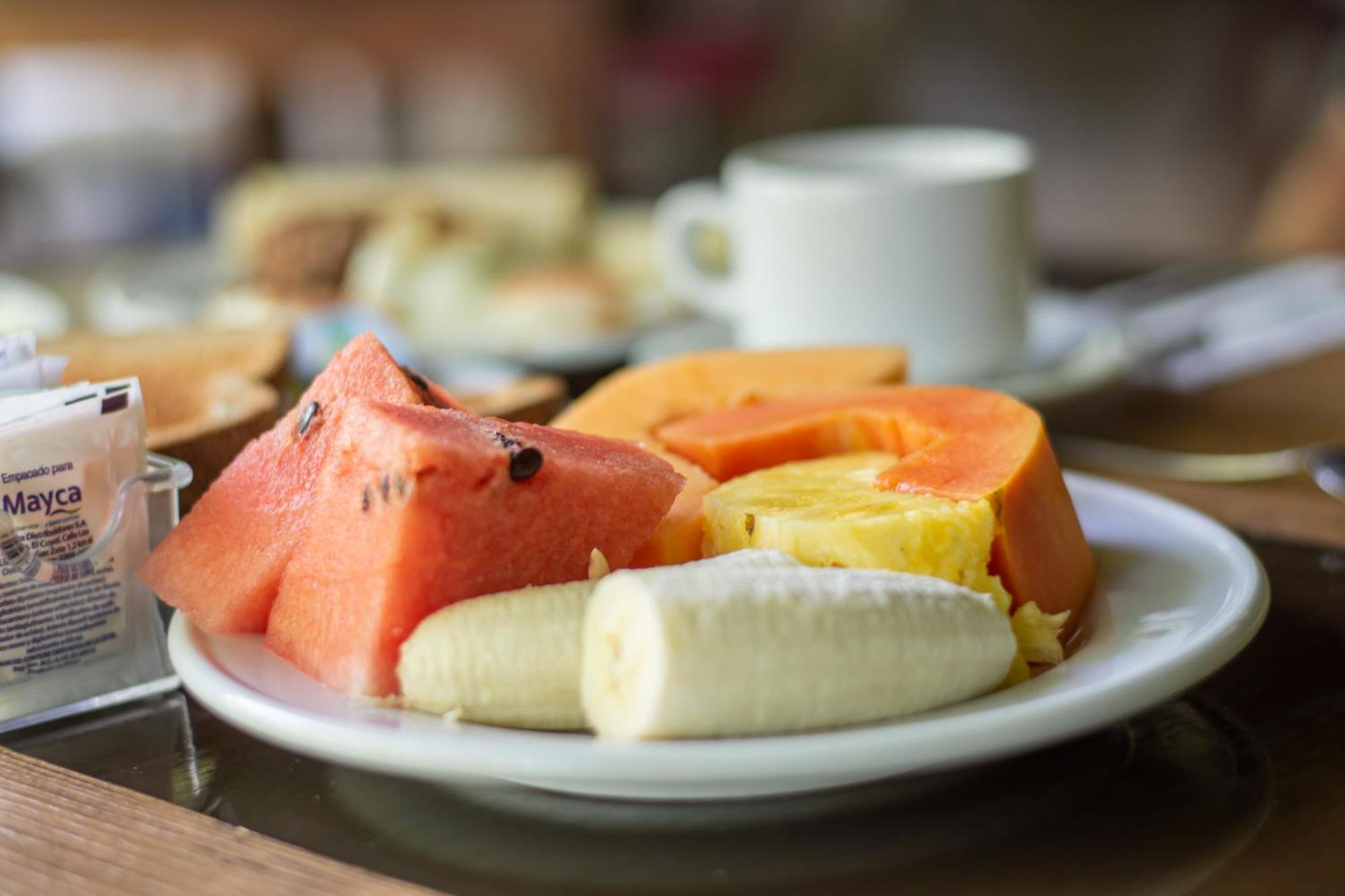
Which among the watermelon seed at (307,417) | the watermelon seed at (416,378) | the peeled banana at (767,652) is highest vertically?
the watermelon seed at (416,378)

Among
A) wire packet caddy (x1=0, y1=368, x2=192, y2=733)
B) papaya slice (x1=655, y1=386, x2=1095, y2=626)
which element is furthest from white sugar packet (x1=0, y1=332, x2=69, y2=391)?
papaya slice (x1=655, y1=386, x2=1095, y2=626)

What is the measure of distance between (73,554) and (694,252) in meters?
0.69

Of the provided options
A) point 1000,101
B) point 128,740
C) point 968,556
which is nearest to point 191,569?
point 128,740

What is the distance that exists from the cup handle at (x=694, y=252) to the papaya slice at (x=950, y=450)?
20.3 inches

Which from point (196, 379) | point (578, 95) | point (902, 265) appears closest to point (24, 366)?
point (196, 379)

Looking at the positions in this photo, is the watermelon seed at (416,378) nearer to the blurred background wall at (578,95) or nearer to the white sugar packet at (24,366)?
the white sugar packet at (24,366)

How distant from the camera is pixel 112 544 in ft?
1.79

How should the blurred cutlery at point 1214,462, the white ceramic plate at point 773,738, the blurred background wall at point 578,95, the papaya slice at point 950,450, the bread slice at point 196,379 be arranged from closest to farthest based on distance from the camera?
the white ceramic plate at point 773,738
the papaya slice at point 950,450
the bread slice at point 196,379
the blurred cutlery at point 1214,462
the blurred background wall at point 578,95

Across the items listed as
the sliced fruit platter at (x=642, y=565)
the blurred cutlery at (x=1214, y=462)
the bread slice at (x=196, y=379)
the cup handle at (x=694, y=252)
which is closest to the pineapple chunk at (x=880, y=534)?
the sliced fruit platter at (x=642, y=565)

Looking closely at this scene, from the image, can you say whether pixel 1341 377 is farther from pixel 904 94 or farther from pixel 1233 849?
pixel 904 94

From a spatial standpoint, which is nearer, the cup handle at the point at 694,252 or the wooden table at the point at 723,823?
the wooden table at the point at 723,823

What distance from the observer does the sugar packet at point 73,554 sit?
52 cm

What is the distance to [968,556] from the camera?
491 millimetres

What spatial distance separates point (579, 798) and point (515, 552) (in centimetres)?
8
